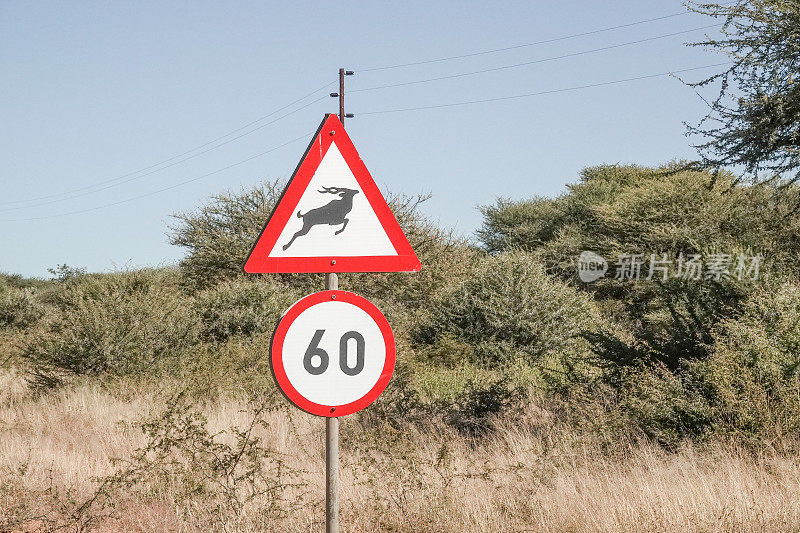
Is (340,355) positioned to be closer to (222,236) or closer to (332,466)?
(332,466)

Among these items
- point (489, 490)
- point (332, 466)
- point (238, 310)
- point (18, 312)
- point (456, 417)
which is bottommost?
point (489, 490)

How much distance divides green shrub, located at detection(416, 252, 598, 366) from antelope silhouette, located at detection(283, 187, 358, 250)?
1359cm

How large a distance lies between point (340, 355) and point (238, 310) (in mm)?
16434

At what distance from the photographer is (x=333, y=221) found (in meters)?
3.79

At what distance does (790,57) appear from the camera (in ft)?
34.9

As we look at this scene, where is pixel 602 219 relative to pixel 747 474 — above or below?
above

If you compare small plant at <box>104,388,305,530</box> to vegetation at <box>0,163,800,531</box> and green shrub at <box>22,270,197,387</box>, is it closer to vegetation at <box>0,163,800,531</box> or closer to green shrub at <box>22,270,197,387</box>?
vegetation at <box>0,163,800,531</box>

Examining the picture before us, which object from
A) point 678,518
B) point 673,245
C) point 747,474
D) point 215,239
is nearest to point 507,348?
point 747,474

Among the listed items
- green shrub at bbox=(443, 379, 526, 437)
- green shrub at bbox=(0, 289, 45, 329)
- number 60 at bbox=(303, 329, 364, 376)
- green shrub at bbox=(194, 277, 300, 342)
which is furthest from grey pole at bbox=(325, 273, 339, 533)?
green shrub at bbox=(0, 289, 45, 329)

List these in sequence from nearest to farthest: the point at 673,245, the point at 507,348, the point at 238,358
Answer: the point at 238,358
the point at 507,348
the point at 673,245

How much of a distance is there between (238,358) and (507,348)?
6.30m

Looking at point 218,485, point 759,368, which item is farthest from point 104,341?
point 759,368

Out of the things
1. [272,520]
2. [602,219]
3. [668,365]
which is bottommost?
[272,520]

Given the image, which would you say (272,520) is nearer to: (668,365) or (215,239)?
(668,365)
